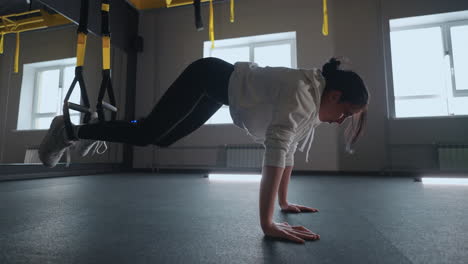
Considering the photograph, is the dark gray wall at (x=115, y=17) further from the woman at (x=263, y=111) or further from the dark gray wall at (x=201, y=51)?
the woman at (x=263, y=111)

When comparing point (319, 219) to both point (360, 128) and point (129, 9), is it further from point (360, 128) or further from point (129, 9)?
point (129, 9)

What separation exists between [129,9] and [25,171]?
3092 mm

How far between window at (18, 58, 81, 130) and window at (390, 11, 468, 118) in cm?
429

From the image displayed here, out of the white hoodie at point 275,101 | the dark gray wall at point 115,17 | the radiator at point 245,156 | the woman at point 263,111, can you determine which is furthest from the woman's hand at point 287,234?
the dark gray wall at point 115,17

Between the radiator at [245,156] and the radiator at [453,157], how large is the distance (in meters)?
2.32

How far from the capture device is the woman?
34.2 inches

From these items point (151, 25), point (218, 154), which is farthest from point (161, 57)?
point (218, 154)

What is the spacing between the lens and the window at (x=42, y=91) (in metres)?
2.55

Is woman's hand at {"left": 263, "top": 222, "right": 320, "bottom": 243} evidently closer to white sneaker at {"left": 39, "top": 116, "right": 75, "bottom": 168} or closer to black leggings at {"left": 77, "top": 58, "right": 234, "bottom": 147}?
black leggings at {"left": 77, "top": 58, "right": 234, "bottom": 147}

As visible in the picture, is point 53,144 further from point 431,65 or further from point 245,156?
point 431,65

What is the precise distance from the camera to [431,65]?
3834 mm

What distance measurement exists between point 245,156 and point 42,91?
2640mm

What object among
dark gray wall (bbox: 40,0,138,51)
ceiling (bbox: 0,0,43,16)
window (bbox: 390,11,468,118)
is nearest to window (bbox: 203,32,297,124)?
dark gray wall (bbox: 40,0,138,51)

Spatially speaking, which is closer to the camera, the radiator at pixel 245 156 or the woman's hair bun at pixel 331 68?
the woman's hair bun at pixel 331 68
